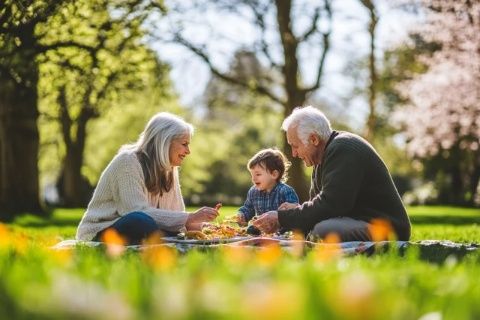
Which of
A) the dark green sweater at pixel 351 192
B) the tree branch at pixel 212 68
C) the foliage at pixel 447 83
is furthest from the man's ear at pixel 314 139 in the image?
the foliage at pixel 447 83

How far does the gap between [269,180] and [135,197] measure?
2.02 m

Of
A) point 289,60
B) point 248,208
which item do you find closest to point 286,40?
→ point 289,60

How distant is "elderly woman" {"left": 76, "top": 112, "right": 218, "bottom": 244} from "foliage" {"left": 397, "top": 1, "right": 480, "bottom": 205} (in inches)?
642

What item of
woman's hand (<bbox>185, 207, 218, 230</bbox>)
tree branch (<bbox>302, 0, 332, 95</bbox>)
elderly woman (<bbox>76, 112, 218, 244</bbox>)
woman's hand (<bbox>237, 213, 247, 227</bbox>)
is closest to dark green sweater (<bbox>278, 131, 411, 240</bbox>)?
woman's hand (<bbox>185, 207, 218, 230</bbox>)

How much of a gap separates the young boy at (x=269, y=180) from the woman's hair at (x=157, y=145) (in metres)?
1.47

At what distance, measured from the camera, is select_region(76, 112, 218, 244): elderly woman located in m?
6.26

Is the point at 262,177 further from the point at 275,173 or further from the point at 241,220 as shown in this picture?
the point at 241,220

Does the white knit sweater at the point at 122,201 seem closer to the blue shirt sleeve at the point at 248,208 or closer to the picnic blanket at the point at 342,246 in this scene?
the picnic blanket at the point at 342,246

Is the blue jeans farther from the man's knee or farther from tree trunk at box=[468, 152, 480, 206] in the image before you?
tree trunk at box=[468, 152, 480, 206]

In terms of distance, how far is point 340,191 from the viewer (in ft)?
19.3

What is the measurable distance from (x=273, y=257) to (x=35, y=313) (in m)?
1.03

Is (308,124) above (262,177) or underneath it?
above

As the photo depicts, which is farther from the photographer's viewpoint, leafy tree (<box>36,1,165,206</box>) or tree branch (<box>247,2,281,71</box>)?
tree branch (<box>247,2,281,71</box>)

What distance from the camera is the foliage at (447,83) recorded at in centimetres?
2244
